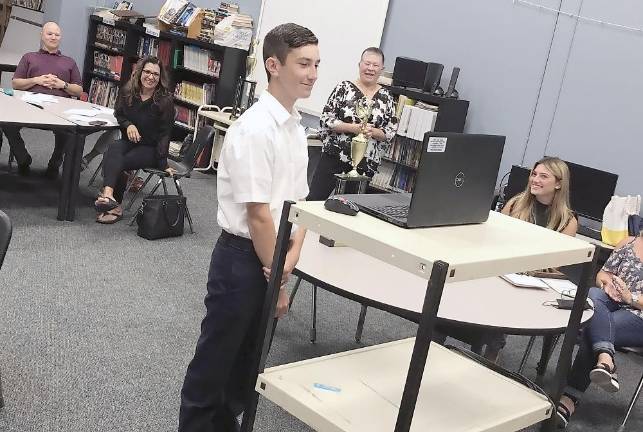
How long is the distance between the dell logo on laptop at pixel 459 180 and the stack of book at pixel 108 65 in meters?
7.99

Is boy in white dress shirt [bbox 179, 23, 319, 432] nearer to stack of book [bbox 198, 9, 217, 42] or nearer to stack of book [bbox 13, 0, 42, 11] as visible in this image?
stack of book [bbox 198, 9, 217, 42]

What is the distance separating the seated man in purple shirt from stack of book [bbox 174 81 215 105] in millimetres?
1880

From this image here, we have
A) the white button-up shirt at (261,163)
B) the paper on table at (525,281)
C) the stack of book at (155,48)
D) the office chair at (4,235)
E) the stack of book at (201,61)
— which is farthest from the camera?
the stack of book at (155,48)

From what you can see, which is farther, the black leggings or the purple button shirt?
the purple button shirt

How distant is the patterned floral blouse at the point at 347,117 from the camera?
5.26 meters

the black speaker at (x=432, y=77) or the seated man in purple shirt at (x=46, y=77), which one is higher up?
the black speaker at (x=432, y=77)

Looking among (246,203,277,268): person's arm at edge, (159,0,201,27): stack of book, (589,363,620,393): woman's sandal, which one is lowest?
(589,363,620,393): woman's sandal

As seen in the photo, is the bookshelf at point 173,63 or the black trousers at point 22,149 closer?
the black trousers at point 22,149

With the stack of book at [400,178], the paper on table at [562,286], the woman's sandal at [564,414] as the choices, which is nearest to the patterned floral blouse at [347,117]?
the stack of book at [400,178]

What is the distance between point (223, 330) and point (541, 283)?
1637 mm

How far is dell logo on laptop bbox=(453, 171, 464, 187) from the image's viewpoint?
1.94m

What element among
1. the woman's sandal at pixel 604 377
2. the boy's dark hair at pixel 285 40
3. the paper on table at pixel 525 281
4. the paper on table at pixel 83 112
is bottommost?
the woman's sandal at pixel 604 377

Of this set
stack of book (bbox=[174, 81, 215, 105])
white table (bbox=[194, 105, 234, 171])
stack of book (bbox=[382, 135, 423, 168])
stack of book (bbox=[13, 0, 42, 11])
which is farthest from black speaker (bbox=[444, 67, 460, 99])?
stack of book (bbox=[13, 0, 42, 11])

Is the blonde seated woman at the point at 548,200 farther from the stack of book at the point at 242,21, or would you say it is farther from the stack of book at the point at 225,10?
the stack of book at the point at 225,10
